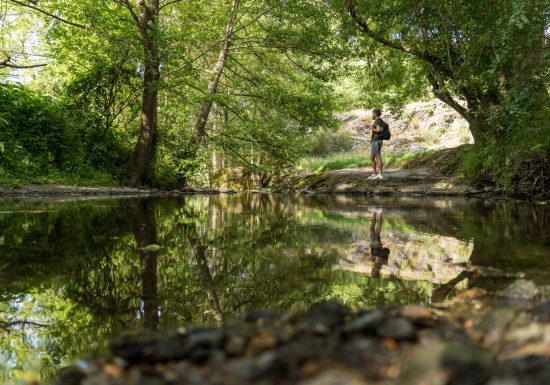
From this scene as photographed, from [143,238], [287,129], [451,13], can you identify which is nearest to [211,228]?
[143,238]

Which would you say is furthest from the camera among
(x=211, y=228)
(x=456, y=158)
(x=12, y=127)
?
(x=456, y=158)

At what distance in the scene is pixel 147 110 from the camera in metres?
12.3

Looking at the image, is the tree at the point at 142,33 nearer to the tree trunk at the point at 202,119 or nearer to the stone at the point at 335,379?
the tree trunk at the point at 202,119

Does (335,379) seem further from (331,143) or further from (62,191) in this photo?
(331,143)

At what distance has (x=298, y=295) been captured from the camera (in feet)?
7.32

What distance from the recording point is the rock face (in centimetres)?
2308

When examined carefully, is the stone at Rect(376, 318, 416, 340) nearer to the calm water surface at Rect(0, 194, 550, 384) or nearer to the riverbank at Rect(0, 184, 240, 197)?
the calm water surface at Rect(0, 194, 550, 384)

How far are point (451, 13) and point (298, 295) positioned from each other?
9340 mm

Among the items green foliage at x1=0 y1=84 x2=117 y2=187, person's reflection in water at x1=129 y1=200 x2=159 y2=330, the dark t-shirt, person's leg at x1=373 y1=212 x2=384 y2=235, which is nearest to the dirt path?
the dark t-shirt

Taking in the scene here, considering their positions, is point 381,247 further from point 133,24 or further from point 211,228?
point 133,24

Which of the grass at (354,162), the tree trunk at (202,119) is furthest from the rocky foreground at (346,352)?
the grass at (354,162)

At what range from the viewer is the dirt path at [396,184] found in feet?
41.5

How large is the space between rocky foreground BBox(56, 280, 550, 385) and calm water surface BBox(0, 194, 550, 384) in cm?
49

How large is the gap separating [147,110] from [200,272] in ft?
34.3
